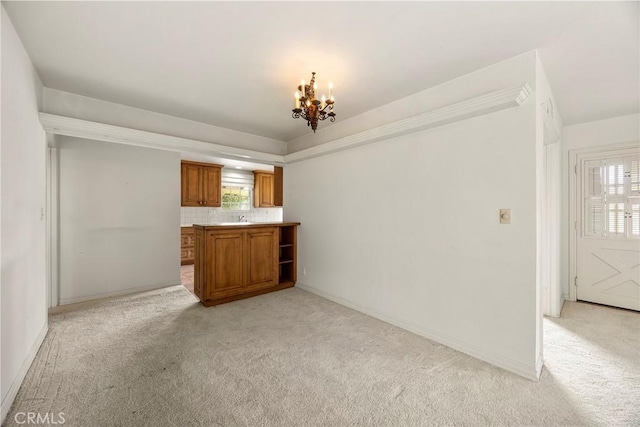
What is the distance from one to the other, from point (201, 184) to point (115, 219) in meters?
2.44

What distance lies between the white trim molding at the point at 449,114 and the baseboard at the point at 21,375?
11.8 ft

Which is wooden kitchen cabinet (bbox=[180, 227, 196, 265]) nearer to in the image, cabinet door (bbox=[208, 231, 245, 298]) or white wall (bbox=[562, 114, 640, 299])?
cabinet door (bbox=[208, 231, 245, 298])

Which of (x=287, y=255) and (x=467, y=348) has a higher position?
(x=287, y=255)

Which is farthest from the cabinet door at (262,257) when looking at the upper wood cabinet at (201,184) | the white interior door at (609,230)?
the white interior door at (609,230)

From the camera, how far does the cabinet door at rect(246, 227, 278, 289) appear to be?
4105 millimetres

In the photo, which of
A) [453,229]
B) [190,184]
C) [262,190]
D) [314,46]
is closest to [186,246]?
[190,184]

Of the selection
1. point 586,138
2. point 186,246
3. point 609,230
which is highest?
point 586,138

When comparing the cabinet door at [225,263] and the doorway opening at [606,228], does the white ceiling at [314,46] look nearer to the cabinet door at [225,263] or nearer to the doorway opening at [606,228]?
the doorway opening at [606,228]

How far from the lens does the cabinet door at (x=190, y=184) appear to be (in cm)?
618

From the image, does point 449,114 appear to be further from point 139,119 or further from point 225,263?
point 139,119

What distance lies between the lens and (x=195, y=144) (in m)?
3.70

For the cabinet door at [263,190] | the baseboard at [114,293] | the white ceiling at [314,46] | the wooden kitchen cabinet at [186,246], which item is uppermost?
the white ceiling at [314,46]

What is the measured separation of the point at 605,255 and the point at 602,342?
66.0 inches

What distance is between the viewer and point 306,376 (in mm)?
2123
